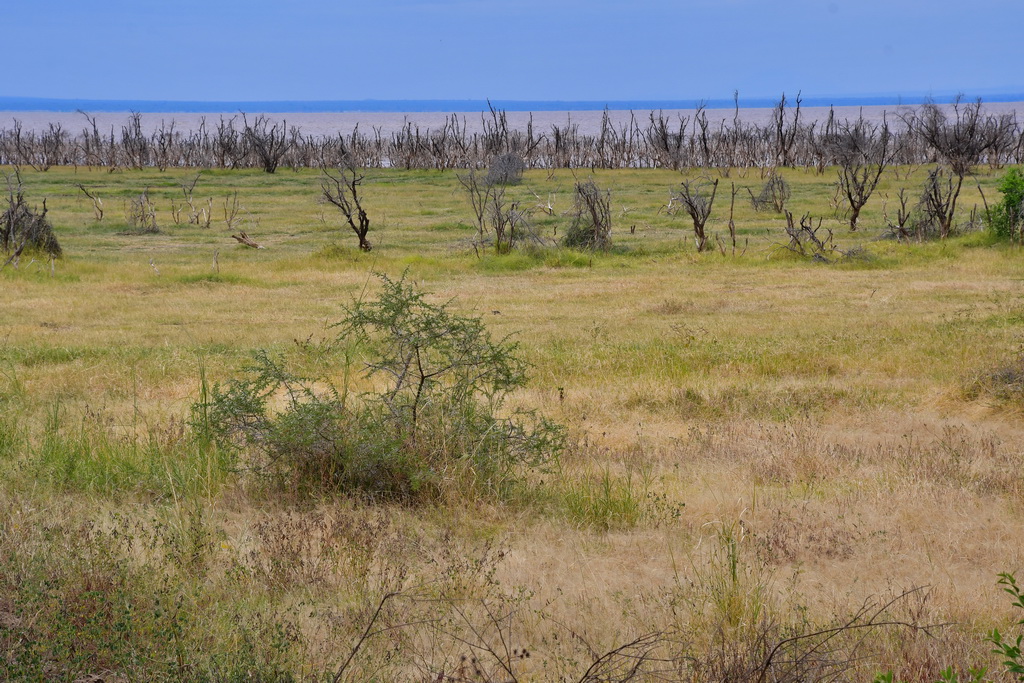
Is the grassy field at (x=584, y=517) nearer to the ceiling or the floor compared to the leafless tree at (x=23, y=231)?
nearer to the floor

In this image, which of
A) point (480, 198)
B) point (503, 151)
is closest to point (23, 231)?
point (480, 198)

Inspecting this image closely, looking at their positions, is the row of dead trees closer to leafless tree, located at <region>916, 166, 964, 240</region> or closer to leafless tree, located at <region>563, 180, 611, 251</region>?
leafless tree, located at <region>916, 166, 964, 240</region>

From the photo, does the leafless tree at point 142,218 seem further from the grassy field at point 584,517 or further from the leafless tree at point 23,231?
the grassy field at point 584,517

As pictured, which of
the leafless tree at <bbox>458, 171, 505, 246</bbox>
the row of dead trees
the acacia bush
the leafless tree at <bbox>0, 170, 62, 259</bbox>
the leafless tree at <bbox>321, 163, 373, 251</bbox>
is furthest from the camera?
the row of dead trees

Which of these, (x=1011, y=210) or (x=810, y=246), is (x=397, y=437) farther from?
(x=1011, y=210)

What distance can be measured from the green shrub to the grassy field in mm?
5258

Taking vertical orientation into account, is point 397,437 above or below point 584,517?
above

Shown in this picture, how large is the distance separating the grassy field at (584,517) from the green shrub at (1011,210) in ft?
17.3

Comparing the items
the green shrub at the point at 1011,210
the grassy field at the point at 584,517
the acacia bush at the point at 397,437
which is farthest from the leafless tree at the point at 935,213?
the acacia bush at the point at 397,437

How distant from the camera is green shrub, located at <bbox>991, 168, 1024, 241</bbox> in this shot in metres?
18.7

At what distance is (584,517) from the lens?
5.15m

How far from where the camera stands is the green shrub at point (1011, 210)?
61.4 feet

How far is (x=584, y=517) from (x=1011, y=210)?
17.3 metres

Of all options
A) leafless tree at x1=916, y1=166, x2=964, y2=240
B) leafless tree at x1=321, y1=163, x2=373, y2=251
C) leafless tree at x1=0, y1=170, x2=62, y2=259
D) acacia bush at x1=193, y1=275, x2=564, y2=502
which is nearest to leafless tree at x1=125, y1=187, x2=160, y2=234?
leafless tree at x1=321, y1=163, x2=373, y2=251
